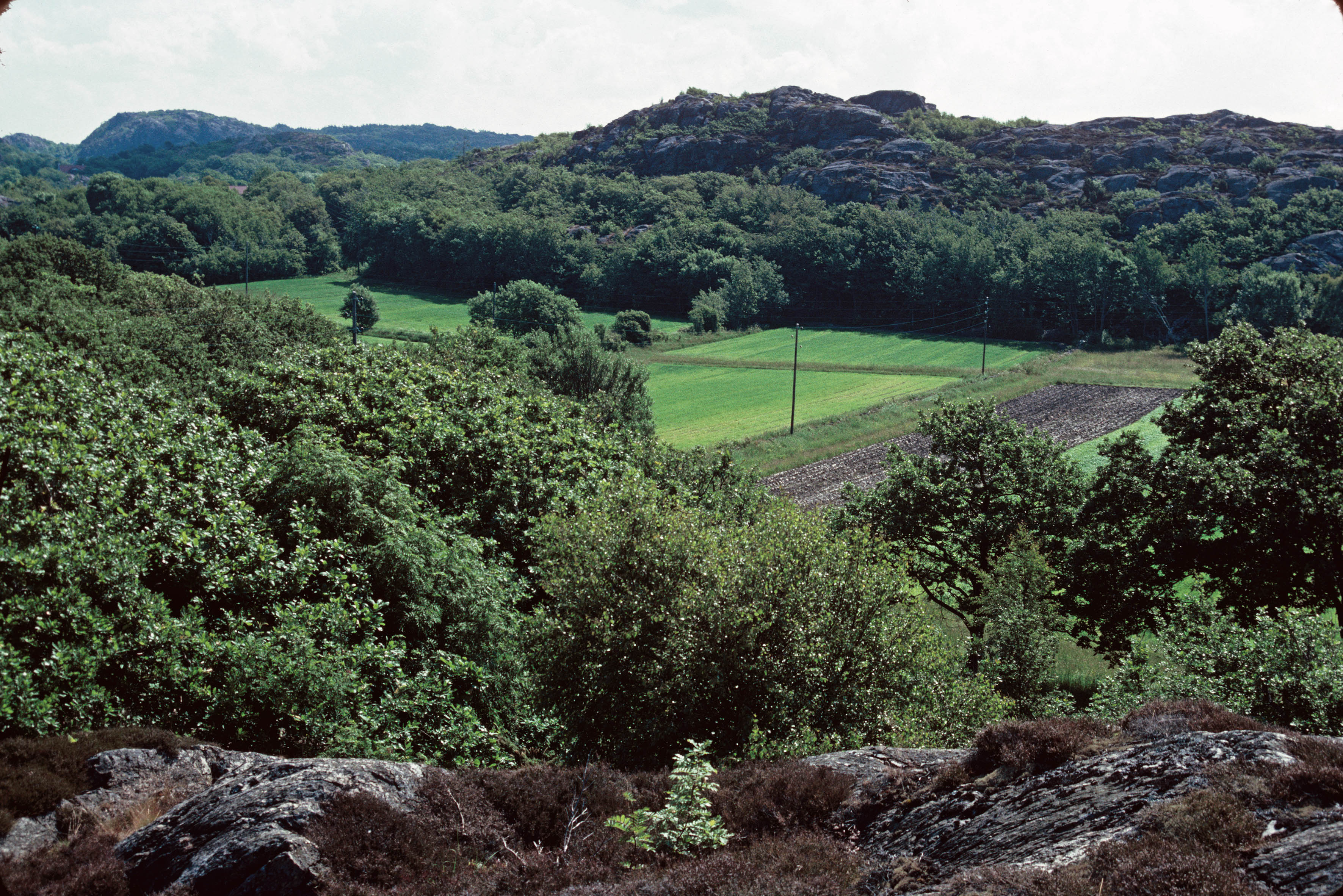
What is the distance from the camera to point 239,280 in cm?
14925

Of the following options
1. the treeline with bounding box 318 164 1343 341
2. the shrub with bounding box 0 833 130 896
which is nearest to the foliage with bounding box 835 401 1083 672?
the shrub with bounding box 0 833 130 896

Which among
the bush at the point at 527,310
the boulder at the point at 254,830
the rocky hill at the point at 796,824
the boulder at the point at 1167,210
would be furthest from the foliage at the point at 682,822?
the boulder at the point at 1167,210

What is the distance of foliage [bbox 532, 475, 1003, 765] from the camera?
45.6 ft

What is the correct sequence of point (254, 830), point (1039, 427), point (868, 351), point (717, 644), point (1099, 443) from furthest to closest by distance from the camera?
point (868, 351), point (1039, 427), point (1099, 443), point (717, 644), point (254, 830)

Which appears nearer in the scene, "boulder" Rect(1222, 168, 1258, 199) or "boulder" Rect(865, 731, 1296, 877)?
"boulder" Rect(865, 731, 1296, 877)

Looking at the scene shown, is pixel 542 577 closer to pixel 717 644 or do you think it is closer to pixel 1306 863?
pixel 717 644

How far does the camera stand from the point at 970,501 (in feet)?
107

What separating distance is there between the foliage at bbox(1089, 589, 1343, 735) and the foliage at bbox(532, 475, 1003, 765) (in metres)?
4.57

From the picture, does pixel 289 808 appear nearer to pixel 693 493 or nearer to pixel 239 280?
pixel 693 493

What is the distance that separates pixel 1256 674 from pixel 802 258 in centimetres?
15349

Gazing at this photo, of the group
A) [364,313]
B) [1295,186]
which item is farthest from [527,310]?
[1295,186]

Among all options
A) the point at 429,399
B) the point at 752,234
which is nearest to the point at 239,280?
the point at 752,234

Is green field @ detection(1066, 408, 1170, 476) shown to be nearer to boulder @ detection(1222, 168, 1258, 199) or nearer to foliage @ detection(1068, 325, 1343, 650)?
foliage @ detection(1068, 325, 1343, 650)

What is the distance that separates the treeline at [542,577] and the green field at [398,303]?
89.7 m
